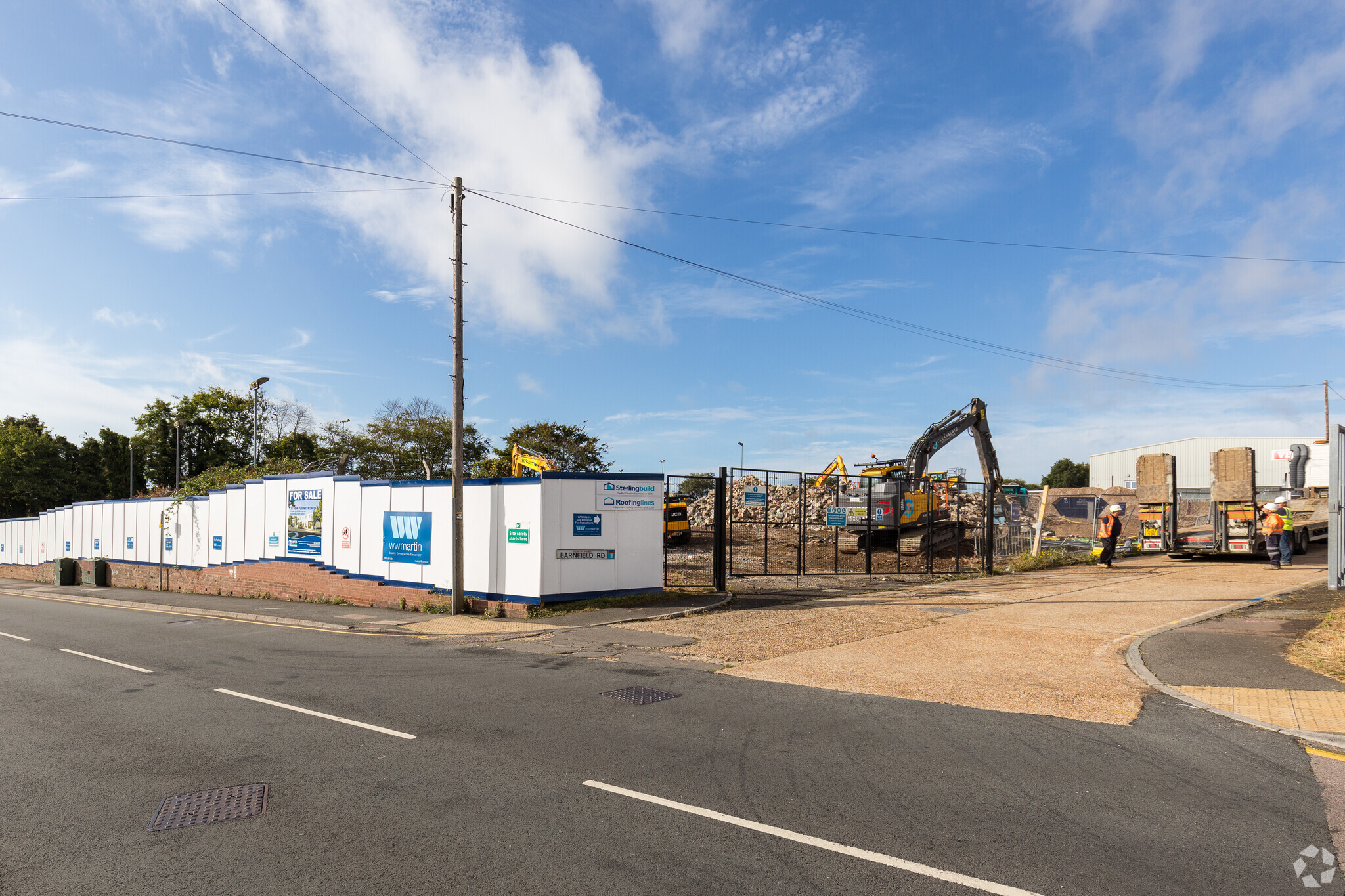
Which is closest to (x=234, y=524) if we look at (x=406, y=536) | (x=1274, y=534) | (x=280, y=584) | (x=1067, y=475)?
(x=280, y=584)

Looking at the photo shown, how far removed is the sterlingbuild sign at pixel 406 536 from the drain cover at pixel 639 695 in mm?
9564

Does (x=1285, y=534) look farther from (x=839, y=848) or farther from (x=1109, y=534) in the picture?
(x=839, y=848)

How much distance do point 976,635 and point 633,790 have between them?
8.30 metres

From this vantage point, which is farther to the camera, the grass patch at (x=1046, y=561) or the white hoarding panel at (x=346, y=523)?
the grass patch at (x=1046, y=561)

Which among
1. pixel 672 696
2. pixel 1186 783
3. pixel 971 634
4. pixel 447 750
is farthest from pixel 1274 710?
pixel 447 750

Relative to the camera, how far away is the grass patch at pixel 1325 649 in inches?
337

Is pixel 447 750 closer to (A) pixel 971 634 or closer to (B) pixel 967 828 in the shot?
(B) pixel 967 828

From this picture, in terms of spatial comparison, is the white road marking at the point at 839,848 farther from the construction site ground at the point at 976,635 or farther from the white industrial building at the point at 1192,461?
the white industrial building at the point at 1192,461

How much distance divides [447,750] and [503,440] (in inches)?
2138

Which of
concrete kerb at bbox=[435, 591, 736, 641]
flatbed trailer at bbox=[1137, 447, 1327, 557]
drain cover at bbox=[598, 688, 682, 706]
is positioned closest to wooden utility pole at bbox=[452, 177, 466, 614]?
concrete kerb at bbox=[435, 591, 736, 641]

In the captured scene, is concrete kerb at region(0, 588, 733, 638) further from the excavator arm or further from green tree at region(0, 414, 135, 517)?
green tree at region(0, 414, 135, 517)

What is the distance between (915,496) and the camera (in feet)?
80.4

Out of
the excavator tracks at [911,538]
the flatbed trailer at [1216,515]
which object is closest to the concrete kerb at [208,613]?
the excavator tracks at [911,538]

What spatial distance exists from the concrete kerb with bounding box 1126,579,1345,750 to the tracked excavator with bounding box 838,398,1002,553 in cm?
945
